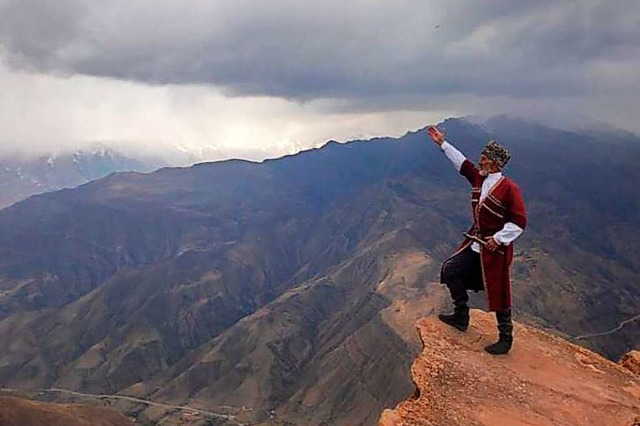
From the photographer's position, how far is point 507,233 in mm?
12125

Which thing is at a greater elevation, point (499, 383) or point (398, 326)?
point (499, 383)

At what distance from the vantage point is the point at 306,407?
16925 centimetres

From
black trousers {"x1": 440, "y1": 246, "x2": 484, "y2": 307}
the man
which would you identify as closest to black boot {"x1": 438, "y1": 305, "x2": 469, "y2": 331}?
the man

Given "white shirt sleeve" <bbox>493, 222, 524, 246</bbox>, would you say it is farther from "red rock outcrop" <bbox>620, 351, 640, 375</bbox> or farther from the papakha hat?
"red rock outcrop" <bbox>620, 351, 640, 375</bbox>

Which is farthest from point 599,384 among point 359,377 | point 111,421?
point 359,377

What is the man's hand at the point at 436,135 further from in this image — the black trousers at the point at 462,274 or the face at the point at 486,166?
the black trousers at the point at 462,274

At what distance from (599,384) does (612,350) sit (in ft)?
Answer: 620

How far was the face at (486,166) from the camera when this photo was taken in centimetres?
1246

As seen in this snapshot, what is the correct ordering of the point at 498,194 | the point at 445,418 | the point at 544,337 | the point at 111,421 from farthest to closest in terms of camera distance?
the point at 111,421 < the point at 544,337 < the point at 498,194 < the point at 445,418

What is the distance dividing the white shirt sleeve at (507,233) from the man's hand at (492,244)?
5cm

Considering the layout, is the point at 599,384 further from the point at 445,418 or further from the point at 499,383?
the point at 445,418

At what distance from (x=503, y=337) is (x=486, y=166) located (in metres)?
3.34

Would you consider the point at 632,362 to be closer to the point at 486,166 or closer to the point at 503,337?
the point at 503,337

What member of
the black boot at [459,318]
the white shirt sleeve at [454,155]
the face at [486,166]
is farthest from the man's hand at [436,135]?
the black boot at [459,318]
